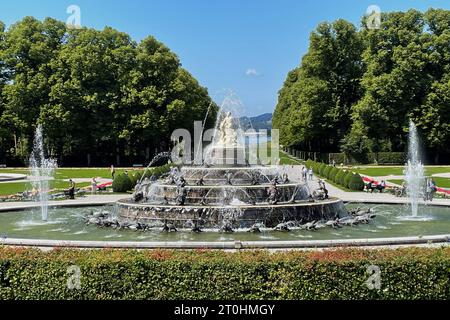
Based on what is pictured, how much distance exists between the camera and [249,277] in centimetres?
1117

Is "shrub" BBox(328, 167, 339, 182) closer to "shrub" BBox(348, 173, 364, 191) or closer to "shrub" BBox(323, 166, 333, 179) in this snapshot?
"shrub" BBox(323, 166, 333, 179)

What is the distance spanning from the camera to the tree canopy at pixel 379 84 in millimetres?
66938

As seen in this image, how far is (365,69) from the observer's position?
7738 cm

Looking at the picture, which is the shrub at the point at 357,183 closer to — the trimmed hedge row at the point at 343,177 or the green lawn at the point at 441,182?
the trimmed hedge row at the point at 343,177

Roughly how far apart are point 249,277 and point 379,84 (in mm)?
60493

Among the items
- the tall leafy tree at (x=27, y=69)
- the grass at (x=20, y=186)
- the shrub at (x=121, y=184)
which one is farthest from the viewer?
the tall leafy tree at (x=27, y=69)

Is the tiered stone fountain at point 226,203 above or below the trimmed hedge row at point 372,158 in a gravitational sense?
below

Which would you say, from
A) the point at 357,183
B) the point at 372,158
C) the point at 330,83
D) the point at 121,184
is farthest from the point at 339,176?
the point at 330,83

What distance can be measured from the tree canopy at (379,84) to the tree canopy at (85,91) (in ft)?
60.6

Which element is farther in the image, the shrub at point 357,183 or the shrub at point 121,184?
the shrub at point 357,183

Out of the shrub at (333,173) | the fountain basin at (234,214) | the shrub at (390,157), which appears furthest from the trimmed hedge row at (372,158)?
the fountain basin at (234,214)

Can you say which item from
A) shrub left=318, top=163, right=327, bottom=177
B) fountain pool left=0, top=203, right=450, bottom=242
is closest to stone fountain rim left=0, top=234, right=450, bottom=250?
fountain pool left=0, top=203, right=450, bottom=242

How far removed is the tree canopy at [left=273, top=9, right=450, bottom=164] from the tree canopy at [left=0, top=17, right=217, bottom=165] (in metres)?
18.5

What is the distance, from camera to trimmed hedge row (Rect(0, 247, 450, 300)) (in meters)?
11.2
